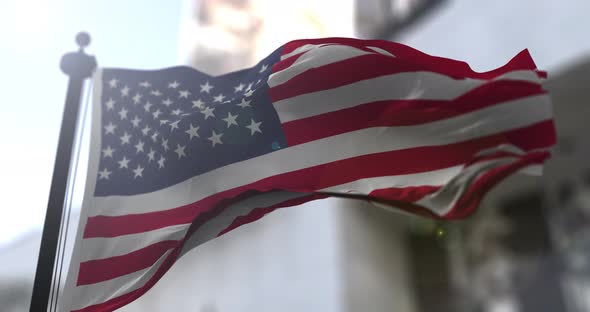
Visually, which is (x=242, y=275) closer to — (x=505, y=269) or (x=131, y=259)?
(x=505, y=269)

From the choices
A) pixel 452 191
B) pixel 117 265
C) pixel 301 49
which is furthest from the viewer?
pixel 301 49

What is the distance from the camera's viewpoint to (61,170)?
389 centimetres

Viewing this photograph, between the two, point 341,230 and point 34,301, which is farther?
point 341,230

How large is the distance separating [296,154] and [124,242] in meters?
1.35

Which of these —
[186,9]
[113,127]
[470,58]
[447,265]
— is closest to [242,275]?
[447,265]

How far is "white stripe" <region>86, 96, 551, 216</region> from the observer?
3.91 meters

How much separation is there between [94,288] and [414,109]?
2.49 meters

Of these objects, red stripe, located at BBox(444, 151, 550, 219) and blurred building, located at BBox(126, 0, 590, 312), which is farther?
blurred building, located at BBox(126, 0, 590, 312)

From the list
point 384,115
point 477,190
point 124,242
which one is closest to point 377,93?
point 384,115

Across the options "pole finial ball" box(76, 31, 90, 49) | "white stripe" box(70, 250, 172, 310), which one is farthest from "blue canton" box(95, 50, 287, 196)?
"white stripe" box(70, 250, 172, 310)

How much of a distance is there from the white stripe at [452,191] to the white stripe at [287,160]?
273 millimetres

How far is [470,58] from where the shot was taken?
10258mm

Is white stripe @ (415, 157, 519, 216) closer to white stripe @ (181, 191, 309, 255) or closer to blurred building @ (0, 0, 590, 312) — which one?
white stripe @ (181, 191, 309, 255)

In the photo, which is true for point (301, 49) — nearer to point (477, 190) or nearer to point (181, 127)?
point (181, 127)
